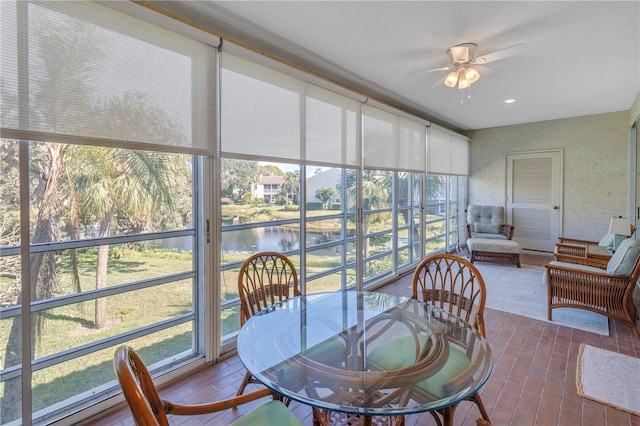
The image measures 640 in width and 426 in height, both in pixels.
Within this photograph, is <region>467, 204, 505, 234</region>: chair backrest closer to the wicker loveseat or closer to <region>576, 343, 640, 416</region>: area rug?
the wicker loveseat

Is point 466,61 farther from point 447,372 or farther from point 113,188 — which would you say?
point 113,188

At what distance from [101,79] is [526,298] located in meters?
4.77

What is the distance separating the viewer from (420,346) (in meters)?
1.59

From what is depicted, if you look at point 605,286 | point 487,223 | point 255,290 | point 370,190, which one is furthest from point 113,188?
point 487,223

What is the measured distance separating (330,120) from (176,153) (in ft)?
5.84

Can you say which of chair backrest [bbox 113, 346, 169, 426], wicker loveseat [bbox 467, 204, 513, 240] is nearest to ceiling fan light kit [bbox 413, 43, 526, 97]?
chair backrest [bbox 113, 346, 169, 426]

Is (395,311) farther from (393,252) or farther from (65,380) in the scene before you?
(393,252)

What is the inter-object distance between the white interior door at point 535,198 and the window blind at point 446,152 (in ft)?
3.16

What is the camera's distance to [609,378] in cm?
217

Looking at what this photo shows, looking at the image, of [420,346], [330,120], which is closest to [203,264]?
[420,346]

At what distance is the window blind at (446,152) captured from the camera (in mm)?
5348

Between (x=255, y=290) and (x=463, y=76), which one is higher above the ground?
(x=463, y=76)

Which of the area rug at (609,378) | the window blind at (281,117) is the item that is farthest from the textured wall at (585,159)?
the window blind at (281,117)

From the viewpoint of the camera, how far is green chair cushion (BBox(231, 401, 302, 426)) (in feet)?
3.93
